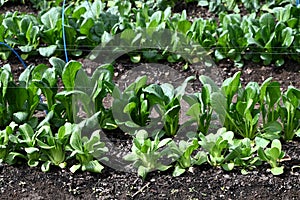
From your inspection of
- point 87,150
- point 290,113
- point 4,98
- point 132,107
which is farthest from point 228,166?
point 4,98

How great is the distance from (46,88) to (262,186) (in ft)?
4.53

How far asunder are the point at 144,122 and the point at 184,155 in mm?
417

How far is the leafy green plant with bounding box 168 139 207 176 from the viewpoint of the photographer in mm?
3835

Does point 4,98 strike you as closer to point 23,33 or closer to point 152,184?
point 152,184

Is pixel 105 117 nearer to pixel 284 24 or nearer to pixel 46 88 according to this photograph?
pixel 46 88

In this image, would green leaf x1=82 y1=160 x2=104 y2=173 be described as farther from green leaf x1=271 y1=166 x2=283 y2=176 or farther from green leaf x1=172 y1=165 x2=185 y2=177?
green leaf x1=271 y1=166 x2=283 y2=176

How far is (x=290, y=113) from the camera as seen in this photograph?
405 centimetres

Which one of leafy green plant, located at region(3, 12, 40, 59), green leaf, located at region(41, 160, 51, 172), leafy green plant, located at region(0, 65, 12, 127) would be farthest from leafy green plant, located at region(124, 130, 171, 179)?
leafy green plant, located at region(3, 12, 40, 59)

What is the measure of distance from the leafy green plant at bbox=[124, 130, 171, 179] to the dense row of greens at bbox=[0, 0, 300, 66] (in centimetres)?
138

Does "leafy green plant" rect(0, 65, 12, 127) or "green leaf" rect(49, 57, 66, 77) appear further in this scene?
"green leaf" rect(49, 57, 66, 77)

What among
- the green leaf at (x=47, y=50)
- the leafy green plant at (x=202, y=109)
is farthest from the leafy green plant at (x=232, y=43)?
the green leaf at (x=47, y=50)

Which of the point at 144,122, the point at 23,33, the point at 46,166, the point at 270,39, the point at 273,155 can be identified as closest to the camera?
the point at 273,155

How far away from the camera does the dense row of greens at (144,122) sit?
12.7 ft

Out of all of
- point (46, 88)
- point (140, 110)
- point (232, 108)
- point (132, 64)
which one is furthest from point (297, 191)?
point (132, 64)
